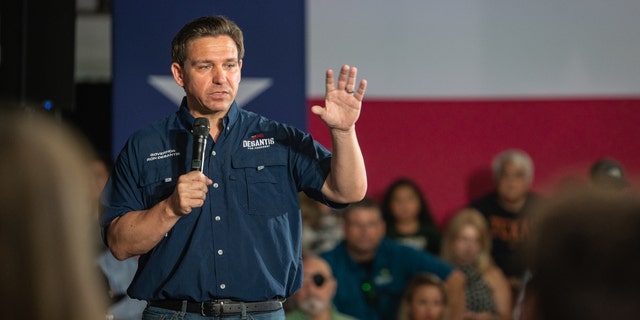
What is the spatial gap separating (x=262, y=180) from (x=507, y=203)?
14.1 feet

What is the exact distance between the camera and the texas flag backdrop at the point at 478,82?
743 centimetres

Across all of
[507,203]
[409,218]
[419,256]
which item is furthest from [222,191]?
[507,203]

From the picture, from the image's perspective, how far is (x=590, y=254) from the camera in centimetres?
106

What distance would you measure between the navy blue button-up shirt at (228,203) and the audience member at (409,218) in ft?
12.1

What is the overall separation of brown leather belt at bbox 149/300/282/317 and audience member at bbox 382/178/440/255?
3.78m

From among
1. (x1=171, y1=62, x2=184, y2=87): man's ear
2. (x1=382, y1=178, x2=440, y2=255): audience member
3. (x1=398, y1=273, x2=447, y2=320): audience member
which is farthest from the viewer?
(x1=382, y1=178, x2=440, y2=255): audience member

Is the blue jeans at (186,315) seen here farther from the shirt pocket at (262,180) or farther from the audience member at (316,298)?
the audience member at (316,298)

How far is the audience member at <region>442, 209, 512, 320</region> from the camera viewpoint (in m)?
6.30

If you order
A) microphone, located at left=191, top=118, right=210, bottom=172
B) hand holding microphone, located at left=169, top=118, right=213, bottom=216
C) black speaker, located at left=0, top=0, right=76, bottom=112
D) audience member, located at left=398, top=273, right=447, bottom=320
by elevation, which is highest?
black speaker, located at left=0, top=0, right=76, bottom=112

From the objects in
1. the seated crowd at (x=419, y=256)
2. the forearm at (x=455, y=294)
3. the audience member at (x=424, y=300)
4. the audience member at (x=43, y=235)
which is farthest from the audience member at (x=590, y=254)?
the forearm at (x=455, y=294)

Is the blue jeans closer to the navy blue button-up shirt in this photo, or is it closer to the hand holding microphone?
the navy blue button-up shirt

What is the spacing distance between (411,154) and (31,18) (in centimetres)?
324

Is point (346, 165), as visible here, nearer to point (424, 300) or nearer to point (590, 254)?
point (590, 254)

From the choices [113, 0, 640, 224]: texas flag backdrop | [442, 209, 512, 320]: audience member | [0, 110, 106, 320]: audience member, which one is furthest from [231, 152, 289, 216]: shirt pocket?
[113, 0, 640, 224]: texas flag backdrop
